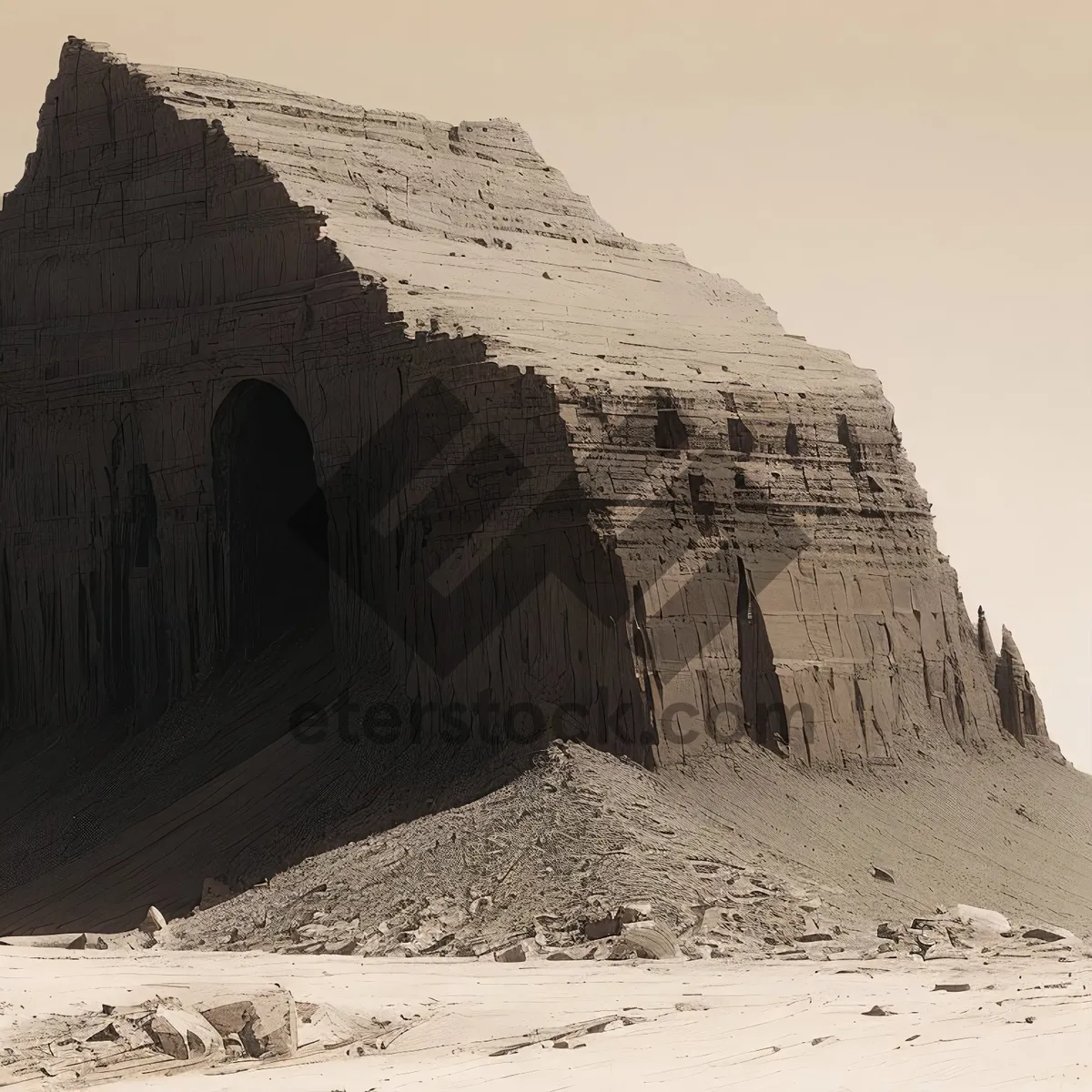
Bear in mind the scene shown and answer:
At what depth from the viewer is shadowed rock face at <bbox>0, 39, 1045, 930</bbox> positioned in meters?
29.8

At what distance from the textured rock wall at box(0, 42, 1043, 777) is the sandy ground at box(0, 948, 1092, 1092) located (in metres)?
6.02

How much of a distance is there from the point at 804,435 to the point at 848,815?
498cm

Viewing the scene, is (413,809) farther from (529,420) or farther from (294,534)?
(294,534)

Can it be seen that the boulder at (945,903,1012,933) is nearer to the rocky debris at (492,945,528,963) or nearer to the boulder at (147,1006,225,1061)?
the rocky debris at (492,945,528,963)

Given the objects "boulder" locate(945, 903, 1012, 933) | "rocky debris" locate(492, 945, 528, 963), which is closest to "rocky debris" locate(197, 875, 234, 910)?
"rocky debris" locate(492, 945, 528, 963)

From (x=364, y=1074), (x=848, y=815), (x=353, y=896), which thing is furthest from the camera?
(x=848, y=815)

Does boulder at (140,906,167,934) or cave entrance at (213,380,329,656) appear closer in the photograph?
boulder at (140,906,167,934)

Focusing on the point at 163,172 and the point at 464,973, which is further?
the point at 163,172

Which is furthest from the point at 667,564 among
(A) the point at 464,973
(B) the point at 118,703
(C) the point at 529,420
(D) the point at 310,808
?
(B) the point at 118,703

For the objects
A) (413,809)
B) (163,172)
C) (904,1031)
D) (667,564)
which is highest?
(163,172)

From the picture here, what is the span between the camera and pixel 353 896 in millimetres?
27391

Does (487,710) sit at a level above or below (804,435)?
below

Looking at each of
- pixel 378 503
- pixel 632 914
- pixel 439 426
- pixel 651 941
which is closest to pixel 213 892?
pixel 378 503

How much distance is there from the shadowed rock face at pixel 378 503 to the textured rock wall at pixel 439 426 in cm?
5
